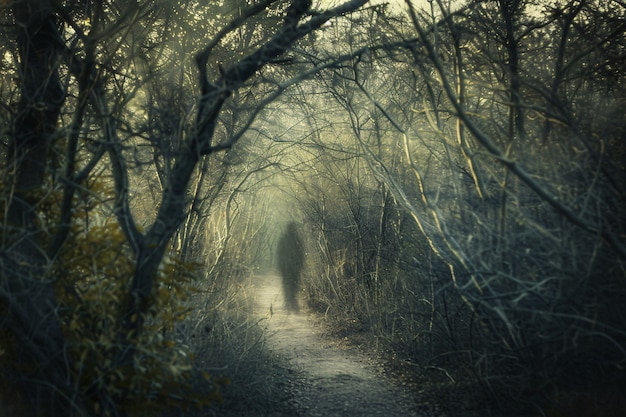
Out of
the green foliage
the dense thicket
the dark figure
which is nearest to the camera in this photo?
the green foliage

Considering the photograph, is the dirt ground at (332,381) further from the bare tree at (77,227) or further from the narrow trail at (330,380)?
the bare tree at (77,227)

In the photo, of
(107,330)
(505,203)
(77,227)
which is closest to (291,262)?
(505,203)

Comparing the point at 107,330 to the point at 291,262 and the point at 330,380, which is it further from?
the point at 291,262

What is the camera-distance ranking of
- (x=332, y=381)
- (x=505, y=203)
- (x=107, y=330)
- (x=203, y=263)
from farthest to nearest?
(x=332, y=381), (x=203, y=263), (x=505, y=203), (x=107, y=330)

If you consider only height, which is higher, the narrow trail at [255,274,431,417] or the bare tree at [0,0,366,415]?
the bare tree at [0,0,366,415]

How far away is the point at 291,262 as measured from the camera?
16.6 metres

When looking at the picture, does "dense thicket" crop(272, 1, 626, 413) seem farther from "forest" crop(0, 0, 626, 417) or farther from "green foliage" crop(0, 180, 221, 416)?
"green foliage" crop(0, 180, 221, 416)

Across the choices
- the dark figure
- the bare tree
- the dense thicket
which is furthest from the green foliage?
the dark figure

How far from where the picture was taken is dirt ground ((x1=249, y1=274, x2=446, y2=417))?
20.9 feet

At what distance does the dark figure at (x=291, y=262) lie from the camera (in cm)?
1528

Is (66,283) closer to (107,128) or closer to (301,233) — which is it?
(107,128)

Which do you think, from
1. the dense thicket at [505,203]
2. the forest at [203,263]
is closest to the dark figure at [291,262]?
the dense thicket at [505,203]

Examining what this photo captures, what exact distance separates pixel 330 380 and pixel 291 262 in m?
8.91

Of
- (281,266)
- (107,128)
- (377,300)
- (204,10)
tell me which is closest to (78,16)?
(204,10)
